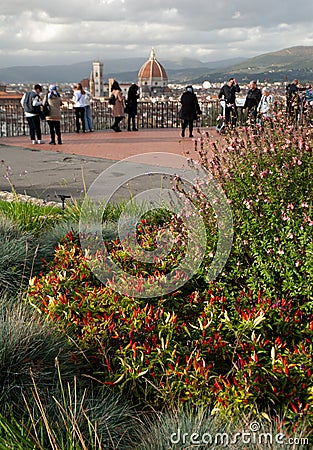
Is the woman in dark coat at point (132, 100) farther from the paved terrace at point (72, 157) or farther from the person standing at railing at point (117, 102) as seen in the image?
the paved terrace at point (72, 157)

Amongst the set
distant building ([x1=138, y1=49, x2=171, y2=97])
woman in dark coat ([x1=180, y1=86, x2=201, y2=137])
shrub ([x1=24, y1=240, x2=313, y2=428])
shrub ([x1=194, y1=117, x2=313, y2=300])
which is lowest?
shrub ([x1=24, y1=240, x2=313, y2=428])

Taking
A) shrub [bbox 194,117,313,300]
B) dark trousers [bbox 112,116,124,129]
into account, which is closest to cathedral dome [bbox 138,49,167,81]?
dark trousers [bbox 112,116,124,129]

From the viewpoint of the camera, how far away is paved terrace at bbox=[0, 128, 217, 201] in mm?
10016

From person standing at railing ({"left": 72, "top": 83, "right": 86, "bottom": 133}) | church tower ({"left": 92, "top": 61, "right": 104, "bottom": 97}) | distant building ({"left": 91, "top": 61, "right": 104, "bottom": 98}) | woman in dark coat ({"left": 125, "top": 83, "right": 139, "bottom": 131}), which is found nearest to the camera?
person standing at railing ({"left": 72, "top": 83, "right": 86, "bottom": 133})

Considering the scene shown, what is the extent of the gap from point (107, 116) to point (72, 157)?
901 cm

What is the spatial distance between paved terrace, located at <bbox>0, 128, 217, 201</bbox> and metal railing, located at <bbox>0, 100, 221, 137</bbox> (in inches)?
48.5

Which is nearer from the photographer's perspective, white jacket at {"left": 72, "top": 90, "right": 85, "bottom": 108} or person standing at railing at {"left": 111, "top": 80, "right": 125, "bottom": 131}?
white jacket at {"left": 72, "top": 90, "right": 85, "bottom": 108}

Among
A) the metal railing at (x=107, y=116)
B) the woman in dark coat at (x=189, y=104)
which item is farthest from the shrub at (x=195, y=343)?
the metal railing at (x=107, y=116)

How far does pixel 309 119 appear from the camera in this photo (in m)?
5.05

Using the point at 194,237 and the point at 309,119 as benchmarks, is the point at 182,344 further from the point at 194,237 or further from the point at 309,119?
the point at 309,119

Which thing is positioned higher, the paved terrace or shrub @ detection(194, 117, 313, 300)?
shrub @ detection(194, 117, 313, 300)

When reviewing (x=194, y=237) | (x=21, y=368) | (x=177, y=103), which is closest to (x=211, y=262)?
(x=194, y=237)

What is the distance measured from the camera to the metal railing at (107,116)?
784 inches

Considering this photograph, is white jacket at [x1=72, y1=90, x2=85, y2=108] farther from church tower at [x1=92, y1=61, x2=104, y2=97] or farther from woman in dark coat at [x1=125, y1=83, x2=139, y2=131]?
church tower at [x1=92, y1=61, x2=104, y2=97]
